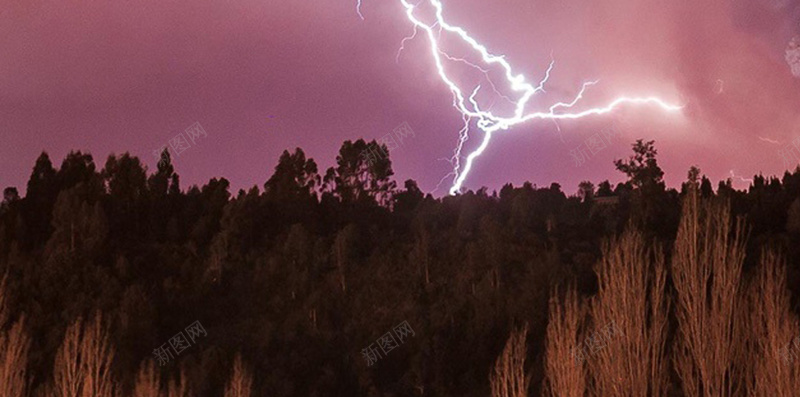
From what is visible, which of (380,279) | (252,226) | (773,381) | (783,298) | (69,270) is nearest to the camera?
(773,381)

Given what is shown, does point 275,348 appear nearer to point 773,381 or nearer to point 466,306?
point 466,306

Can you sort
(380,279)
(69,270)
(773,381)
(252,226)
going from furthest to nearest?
1. (252,226)
2. (380,279)
3. (69,270)
4. (773,381)

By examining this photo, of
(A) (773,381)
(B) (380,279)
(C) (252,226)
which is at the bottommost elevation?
(A) (773,381)

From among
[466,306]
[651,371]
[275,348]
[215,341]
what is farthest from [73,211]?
[651,371]

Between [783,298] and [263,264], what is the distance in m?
29.0

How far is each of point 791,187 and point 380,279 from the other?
20953mm

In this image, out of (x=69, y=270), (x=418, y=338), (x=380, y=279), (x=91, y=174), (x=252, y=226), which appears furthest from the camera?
(x=91, y=174)

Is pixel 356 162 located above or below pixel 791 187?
above

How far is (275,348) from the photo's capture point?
31688 millimetres

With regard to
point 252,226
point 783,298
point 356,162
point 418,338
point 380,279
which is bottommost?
point 783,298

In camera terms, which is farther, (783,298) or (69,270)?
(69,270)

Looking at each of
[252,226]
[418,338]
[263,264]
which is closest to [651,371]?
[418,338]

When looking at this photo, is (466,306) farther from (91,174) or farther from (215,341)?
(91,174)

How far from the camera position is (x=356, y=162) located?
4869 cm
